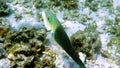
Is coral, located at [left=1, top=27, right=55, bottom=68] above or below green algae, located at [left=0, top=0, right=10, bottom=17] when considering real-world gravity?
below

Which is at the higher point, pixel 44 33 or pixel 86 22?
pixel 86 22

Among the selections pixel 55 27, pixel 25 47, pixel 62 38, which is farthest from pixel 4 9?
pixel 55 27

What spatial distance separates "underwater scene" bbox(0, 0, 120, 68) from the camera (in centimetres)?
541

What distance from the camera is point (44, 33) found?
6395mm

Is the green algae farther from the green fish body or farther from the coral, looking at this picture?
the green fish body

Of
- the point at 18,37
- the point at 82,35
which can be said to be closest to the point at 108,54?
the point at 82,35

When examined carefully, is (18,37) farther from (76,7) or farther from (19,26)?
(76,7)

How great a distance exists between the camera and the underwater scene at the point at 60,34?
5.41m

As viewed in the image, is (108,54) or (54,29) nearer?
(54,29)

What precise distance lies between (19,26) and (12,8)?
1.14 meters

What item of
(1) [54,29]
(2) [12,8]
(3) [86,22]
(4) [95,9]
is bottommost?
(1) [54,29]

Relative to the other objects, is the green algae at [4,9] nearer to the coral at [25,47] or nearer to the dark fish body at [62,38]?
the coral at [25,47]

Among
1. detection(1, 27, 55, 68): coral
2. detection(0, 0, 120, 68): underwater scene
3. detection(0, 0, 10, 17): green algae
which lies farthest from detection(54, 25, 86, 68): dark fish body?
detection(0, 0, 10, 17): green algae

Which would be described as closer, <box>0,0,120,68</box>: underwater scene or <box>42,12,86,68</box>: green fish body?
<box>42,12,86,68</box>: green fish body
